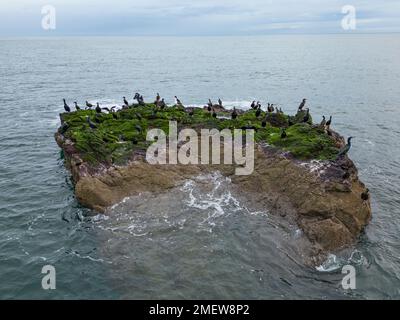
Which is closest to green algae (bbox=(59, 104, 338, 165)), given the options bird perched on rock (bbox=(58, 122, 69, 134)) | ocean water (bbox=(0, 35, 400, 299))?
bird perched on rock (bbox=(58, 122, 69, 134))

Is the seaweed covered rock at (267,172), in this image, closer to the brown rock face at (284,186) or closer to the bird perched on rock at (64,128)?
→ the brown rock face at (284,186)

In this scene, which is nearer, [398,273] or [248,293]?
[248,293]

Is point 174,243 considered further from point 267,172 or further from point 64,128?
point 64,128

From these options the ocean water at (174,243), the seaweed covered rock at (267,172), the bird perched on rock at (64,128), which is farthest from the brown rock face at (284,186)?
the bird perched on rock at (64,128)

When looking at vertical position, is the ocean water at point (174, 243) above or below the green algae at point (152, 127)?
below

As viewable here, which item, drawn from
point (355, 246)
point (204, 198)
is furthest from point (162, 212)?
point (355, 246)

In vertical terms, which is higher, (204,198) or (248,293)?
(204,198)

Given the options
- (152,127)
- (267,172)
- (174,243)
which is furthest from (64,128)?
(267,172)

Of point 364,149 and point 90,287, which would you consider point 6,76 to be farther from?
point 90,287
